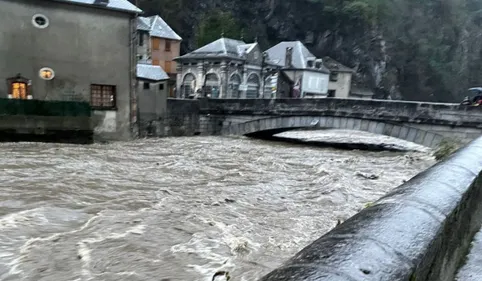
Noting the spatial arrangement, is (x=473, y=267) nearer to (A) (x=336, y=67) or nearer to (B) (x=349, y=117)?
(B) (x=349, y=117)

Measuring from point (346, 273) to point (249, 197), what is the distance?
656 cm

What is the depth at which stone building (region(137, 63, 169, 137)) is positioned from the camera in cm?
1857

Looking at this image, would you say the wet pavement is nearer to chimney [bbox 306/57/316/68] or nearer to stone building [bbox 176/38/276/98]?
stone building [bbox 176/38/276/98]

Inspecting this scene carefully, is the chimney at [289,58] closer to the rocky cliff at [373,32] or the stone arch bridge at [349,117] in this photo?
the rocky cliff at [373,32]

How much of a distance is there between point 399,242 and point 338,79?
1693 inches

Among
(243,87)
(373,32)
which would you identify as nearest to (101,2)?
(243,87)

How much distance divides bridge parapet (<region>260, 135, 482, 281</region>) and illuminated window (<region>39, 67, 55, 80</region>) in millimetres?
15825

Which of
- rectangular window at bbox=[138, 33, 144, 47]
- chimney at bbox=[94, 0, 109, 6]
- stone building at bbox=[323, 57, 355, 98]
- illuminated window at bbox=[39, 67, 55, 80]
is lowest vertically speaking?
illuminated window at bbox=[39, 67, 55, 80]

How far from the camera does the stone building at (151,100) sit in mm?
18570

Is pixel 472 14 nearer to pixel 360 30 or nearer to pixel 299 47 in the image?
pixel 360 30

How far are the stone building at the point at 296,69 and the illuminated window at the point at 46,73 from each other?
954 inches

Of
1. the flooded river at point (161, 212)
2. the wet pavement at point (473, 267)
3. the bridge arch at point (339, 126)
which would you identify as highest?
the wet pavement at point (473, 267)

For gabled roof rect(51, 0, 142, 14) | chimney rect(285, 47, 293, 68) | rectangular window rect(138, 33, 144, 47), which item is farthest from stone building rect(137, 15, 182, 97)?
gabled roof rect(51, 0, 142, 14)

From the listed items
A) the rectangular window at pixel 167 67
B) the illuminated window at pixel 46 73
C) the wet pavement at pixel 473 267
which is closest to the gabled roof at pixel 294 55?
the rectangular window at pixel 167 67
